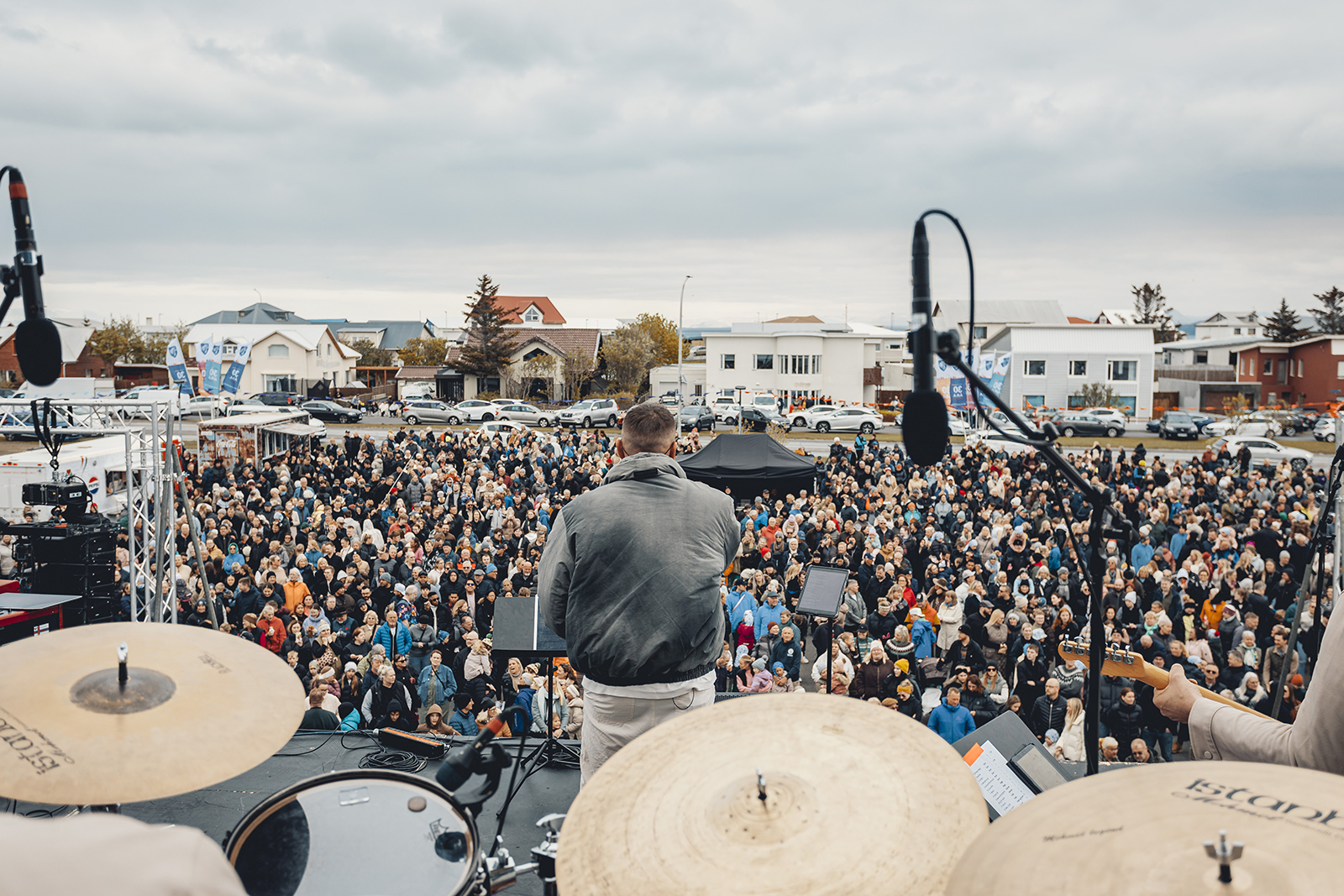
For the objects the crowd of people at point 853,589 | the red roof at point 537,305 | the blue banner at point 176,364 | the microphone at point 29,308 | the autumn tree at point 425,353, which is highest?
the red roof at point 537,305

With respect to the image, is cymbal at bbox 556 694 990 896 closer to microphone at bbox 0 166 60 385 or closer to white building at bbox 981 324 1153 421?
microphone at bbox 0 166 60 385

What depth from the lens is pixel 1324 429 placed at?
35.0m

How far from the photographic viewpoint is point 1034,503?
16281mm

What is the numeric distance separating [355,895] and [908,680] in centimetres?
610

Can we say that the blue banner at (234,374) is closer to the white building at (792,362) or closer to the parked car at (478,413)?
the parked car at (478,413)

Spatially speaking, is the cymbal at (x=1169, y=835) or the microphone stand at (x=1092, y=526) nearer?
the cymbal at (x=1169, y=835)

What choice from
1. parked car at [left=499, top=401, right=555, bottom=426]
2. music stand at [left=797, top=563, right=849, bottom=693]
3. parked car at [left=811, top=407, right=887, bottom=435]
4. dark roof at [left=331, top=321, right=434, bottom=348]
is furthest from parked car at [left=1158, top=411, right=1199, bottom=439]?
dark roof at [left=331, top=321, right=434, bottom=348]

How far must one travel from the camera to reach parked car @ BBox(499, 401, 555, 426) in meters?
38.2

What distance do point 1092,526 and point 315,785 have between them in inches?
92.1

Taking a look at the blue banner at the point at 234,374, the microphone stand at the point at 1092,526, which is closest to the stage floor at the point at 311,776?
the microphone stand at the point at 1092,526

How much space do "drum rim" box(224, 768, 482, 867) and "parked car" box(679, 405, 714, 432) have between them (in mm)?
31941

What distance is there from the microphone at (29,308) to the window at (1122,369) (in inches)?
1821

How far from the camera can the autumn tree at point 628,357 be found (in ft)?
176

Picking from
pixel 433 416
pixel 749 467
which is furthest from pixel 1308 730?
pixel 433 416
